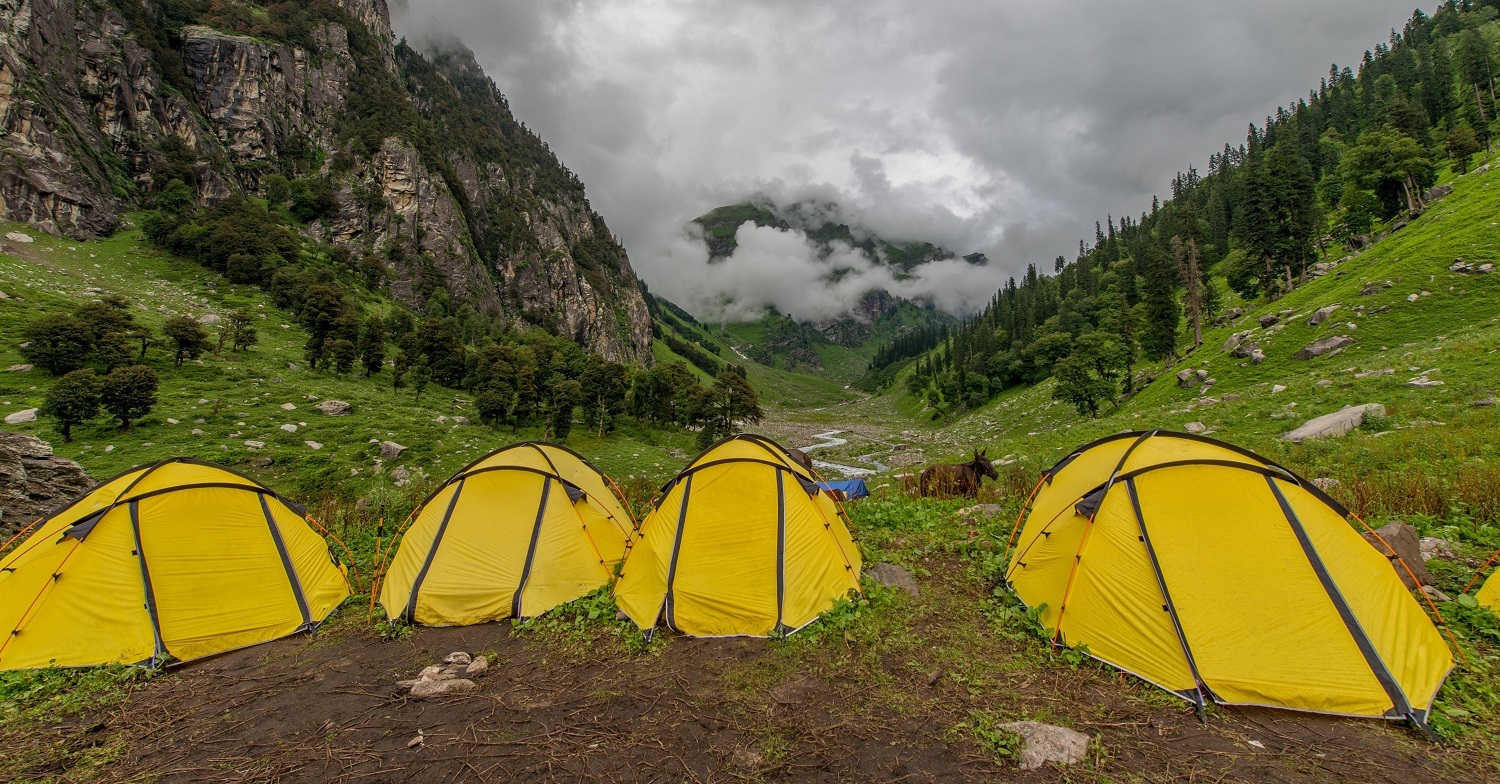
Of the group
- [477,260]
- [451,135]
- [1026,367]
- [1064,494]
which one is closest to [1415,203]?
[1026,367]

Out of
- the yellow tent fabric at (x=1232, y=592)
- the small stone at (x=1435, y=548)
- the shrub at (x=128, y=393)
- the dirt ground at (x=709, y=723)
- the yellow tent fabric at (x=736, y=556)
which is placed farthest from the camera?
the shrub at (x=128, y=393)

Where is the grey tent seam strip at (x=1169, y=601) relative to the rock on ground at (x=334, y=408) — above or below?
below

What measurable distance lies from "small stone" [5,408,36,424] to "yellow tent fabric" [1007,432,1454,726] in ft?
128

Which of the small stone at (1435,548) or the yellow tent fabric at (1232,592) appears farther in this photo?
the small stone at (1435,548)

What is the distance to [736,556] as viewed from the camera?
26.5ft

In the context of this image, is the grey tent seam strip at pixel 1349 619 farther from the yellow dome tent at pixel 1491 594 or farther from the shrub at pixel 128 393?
the shrub at pixel 128 393

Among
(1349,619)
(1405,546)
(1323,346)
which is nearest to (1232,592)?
(1349,619)

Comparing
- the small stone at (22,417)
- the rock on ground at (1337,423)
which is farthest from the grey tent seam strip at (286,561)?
the small stone at (22,417)

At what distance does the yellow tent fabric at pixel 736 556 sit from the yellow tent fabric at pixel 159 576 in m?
6.02

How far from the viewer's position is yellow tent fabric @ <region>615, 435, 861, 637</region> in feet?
25.2

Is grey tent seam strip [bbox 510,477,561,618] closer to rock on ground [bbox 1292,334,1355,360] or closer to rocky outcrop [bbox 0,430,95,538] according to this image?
rocky outcrop [bbox 0,430,95,538]

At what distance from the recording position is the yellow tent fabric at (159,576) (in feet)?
23.4

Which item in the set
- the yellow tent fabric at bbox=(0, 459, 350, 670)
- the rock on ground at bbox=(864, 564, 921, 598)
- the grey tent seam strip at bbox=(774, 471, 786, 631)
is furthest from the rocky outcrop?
the rock on ground at bbox=(864, 564, 921, 598)

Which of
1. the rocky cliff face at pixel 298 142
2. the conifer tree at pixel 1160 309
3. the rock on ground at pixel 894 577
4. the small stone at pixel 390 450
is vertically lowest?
the rock on ground at pixel 894 577
